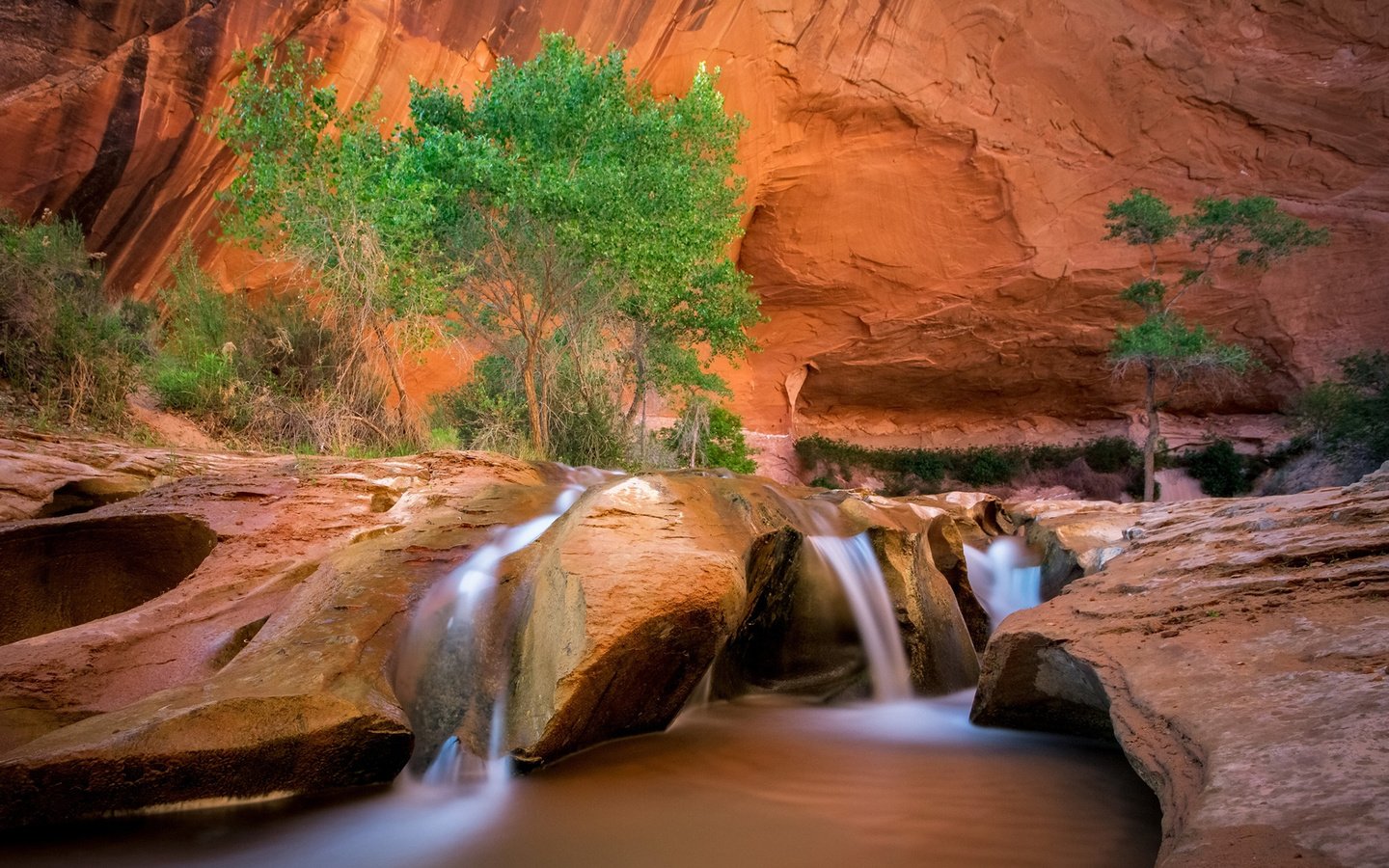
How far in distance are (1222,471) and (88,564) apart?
25356 millimetres

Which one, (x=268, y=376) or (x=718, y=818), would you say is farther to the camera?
(x=268, y=376)

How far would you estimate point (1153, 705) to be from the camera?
2664mm

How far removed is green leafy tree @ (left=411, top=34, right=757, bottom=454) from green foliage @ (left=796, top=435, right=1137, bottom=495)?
1215 centimetres

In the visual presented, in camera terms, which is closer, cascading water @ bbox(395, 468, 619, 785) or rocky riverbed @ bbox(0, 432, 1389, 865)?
rocky riverbed @ bbox(0, 432, 1389, 865)

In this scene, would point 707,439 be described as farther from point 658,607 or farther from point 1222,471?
point 1222,471

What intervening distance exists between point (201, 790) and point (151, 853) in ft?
1.07

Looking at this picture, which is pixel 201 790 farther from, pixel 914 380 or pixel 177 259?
pixel 914 380

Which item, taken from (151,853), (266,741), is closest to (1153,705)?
(266,741)

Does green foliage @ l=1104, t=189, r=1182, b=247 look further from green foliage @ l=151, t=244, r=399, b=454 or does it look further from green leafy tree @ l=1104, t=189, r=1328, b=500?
green foliage @ l=151, t=244, r=399, b=454

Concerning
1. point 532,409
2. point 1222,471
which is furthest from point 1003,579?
point 1222,471

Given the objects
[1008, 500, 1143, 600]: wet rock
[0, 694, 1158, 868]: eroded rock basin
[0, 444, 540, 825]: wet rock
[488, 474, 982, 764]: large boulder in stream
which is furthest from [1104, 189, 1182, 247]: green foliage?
[0, 444, 540, 825]: wet rock

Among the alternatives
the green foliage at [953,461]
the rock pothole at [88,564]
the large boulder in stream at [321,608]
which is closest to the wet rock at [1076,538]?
the large boulder in stream at [321,608]

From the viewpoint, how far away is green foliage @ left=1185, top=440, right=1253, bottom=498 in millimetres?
21484

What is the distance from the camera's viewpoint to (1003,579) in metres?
7.54
